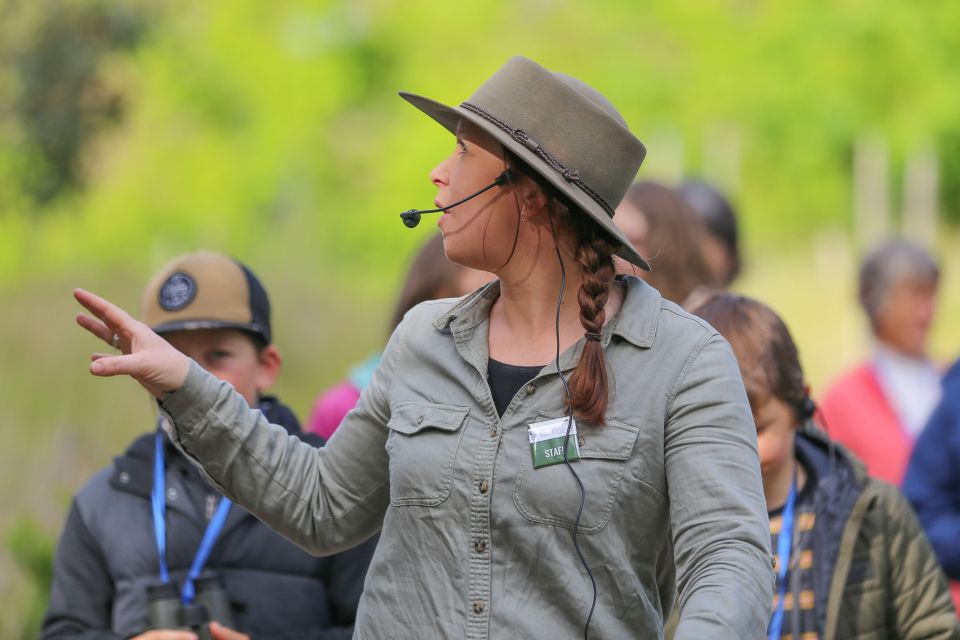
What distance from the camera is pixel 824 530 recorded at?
3.72 meters

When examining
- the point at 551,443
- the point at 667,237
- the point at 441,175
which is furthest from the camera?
the point at 667,237

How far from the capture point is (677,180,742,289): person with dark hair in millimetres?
6277

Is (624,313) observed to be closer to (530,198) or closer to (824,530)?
(530,198)

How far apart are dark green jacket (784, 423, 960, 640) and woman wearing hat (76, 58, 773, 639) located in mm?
1092

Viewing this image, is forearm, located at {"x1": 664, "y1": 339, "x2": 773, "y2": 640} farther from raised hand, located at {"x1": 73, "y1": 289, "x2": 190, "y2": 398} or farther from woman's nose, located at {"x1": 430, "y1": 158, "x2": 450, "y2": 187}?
raised hand, located at {"x1": 73, "y1": 289, "x2": 190, "y2": 398}

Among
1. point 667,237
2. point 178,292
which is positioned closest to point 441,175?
point 178,292

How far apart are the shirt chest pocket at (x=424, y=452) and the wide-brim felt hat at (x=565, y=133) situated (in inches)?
18.5

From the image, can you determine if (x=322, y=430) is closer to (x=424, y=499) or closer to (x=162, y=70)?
(x=424, y=499)

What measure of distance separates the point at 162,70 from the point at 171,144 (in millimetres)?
2066

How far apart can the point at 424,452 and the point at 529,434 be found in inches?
8.2

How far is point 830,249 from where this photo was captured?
2639 cm

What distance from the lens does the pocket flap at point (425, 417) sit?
265 centimetres

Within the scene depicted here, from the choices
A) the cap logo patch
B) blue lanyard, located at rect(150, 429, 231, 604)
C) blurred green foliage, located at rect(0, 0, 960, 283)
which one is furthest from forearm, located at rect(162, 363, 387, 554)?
blurred green foliage, located at rect(0, 0, 960, 283)

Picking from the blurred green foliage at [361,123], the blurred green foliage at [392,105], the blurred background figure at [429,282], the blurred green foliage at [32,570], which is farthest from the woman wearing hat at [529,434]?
the blurred green foliage at [392,105]
